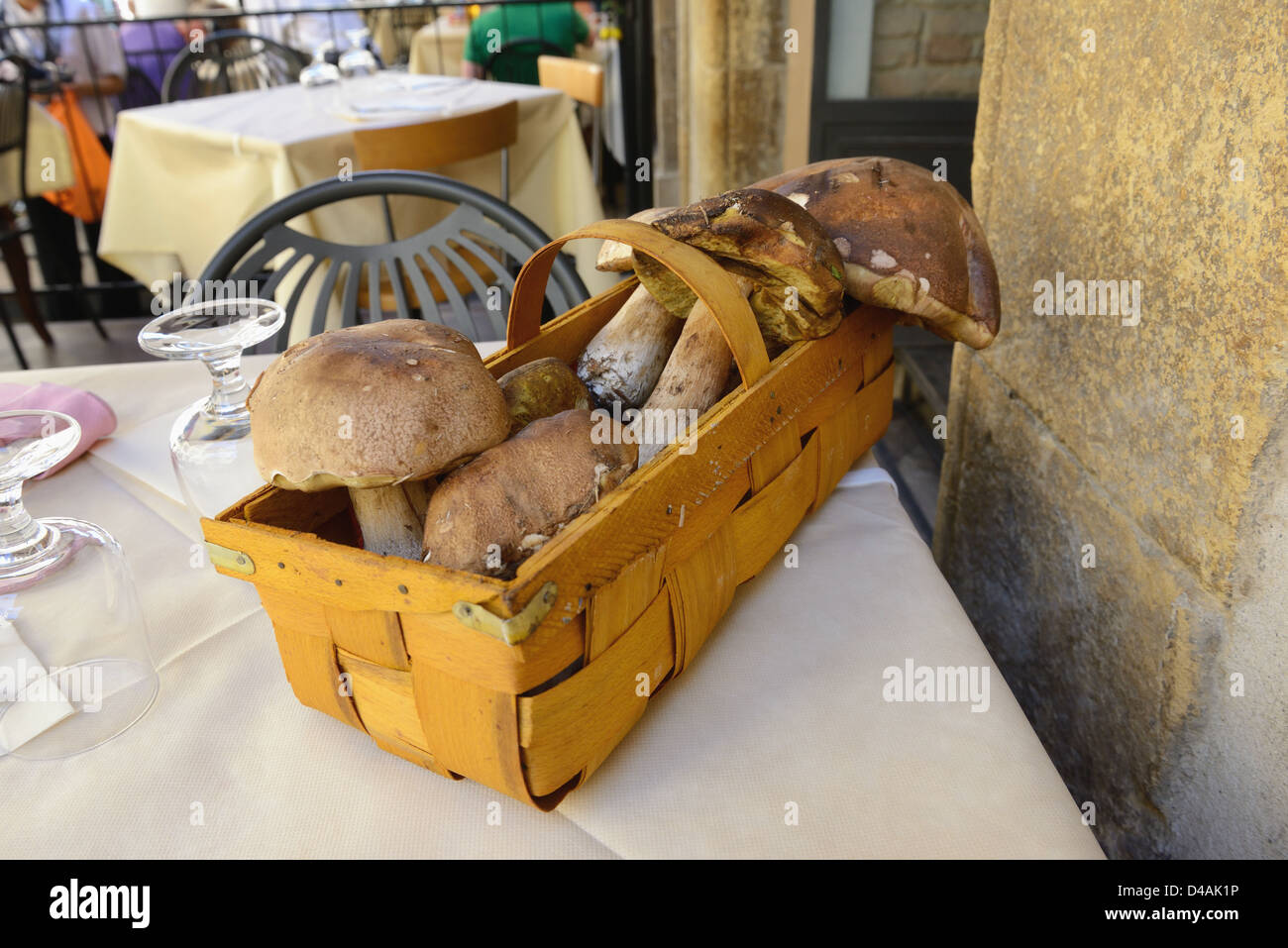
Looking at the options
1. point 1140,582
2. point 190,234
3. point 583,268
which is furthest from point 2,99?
point 1140,582

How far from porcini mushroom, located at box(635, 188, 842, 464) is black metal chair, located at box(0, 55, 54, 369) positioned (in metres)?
3.74

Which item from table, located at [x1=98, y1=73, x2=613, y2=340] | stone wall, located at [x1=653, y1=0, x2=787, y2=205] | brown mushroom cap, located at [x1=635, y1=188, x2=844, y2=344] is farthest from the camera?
stone wall, located at [x1=653, y1=0, x2=787, y2=205]

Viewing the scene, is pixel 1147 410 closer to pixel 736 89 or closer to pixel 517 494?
pixel 517 494

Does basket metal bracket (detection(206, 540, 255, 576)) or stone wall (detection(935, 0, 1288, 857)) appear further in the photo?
stone wall (detection(935, 0, 1288, 857))

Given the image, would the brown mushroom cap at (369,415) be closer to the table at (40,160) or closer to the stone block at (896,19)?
the stone block at (896,19)

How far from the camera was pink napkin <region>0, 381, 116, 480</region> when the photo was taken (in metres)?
1.02

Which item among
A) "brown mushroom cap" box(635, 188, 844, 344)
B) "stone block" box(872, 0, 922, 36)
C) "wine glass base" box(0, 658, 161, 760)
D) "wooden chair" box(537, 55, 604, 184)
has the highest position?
"stone block" box(872, 0, 922, 36)

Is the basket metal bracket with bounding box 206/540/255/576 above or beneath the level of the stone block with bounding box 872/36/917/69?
beneath

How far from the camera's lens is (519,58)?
4.75 metres

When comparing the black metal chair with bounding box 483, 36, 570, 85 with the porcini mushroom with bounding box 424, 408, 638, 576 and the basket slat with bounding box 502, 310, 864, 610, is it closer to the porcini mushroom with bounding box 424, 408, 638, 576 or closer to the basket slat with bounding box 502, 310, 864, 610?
the basket slat with bounding box 502, 310, 864, 610

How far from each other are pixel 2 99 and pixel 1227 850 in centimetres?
439

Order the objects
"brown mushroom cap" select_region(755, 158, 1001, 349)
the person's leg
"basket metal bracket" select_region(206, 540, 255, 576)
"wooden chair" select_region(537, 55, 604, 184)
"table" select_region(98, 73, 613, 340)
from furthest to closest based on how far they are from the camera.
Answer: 1. the person's leg
2. "wooden chair" select_region(537, 55, 604, 184)
3. "table" select_region(98, 73, 613, 340)
4. "brown mushroom cap" select_region(755, 158, 1001, 349)
5. "basket metal bracket" select_region(206, 540, 255, 576)

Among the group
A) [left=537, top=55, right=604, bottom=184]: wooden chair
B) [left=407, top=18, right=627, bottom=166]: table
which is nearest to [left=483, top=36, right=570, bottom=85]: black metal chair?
[left=407, top=18, right=627, bottom=166]: table
